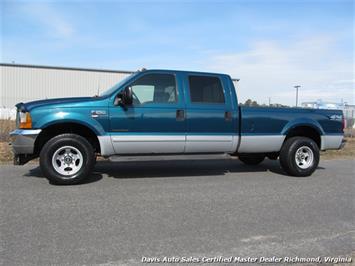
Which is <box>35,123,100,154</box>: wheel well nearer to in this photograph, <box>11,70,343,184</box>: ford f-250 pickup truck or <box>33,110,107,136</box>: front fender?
<box>11,70,343,184</box>: ford f-250 pickup truck

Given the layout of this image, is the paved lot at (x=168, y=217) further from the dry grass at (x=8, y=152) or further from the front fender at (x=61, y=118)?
the dry grass at (x=8, y=152)

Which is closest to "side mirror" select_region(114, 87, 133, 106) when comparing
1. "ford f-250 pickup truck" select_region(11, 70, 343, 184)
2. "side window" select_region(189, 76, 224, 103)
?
"ford f-250 pickup truck" select_region(11, 70, 343, 184)

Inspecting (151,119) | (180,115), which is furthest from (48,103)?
(180,115)

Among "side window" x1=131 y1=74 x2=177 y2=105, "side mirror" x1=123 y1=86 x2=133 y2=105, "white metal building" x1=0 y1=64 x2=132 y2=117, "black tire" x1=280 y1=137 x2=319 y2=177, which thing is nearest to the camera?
"side mirror" x1=123 y1=86 x2=133 y2=105

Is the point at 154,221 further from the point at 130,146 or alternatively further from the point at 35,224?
the point at 130,146

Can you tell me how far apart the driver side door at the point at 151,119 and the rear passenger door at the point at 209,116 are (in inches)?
7.1

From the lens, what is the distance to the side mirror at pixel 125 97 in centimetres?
648

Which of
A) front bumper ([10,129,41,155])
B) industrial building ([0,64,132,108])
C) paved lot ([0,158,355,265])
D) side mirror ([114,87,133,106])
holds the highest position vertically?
industrial building ([0,64,132,108])

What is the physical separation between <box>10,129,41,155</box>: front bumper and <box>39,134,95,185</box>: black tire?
0.21 m

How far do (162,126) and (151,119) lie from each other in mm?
252

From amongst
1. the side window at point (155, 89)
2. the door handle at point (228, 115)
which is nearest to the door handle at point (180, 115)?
the side window at point (155, 89)

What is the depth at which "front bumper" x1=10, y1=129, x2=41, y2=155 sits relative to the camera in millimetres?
6172

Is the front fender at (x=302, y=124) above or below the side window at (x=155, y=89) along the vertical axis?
below

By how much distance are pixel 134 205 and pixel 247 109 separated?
3394 mm
